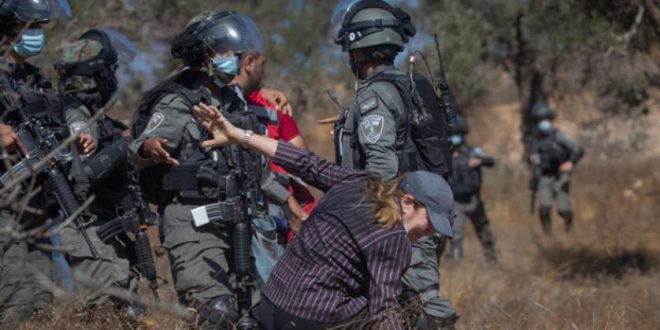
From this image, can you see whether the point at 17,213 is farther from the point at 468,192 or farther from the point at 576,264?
the point at 468,192

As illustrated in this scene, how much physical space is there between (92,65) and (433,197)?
2.45 meters

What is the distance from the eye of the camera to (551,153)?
45.6 ft

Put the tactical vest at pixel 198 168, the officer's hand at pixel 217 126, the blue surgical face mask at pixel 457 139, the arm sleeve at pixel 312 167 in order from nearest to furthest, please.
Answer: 1. the officer's hand at pixel 217 126
2. the arm sleeve at pixel 312 167
3. the tactical vest at pixel 198 168
4. the blue surgical face mask at pixel 457 139

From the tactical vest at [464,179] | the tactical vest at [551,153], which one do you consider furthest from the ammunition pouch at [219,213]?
the tactical vest at [551,153]

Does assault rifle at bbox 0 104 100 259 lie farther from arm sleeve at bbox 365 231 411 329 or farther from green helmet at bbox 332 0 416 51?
arm sleeve at bbox 365 231 411 329

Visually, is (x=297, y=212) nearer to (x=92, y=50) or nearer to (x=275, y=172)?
(x=275, y=172)

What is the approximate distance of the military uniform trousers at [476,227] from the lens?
1135 centimetres

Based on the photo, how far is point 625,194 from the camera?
17.9 meters

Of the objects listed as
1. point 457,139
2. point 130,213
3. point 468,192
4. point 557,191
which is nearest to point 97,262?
point 130,213

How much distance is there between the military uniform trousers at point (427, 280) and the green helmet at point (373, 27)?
1.05 meters

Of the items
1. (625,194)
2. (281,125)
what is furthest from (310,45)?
(281,125)

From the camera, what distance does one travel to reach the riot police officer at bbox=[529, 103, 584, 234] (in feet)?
45.3

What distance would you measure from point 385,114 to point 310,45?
1880 centimetres

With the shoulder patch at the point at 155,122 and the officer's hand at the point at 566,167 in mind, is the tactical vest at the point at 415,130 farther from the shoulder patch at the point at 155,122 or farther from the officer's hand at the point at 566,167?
the officer's hand at the point at 566,167
